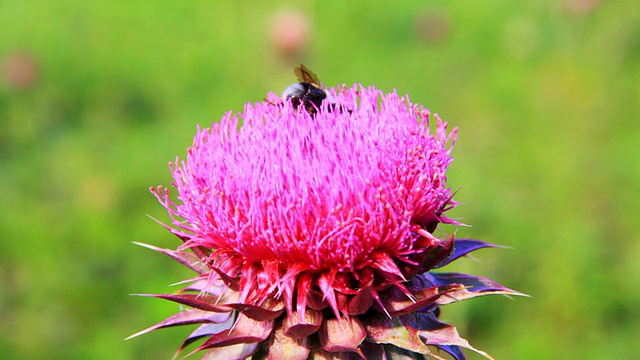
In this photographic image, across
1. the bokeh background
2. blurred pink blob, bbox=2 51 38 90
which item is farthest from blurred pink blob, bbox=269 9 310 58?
blurred pink blob, bbox=2 51 38 90

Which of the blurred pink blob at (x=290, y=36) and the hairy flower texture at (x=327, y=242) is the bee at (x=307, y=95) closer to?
the hairy flower texture at (x=327, y=242)

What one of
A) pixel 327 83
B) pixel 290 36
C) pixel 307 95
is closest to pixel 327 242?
pixel 307 95

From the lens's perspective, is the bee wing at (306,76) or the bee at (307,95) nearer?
the bee at (307,95)

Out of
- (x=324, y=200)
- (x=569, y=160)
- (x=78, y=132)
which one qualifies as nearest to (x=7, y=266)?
(x=78, y=132)

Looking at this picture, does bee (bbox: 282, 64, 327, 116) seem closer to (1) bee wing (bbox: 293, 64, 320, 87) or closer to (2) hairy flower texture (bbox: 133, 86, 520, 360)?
(1) bee wing (bbox: 293, 64, 320, 87)

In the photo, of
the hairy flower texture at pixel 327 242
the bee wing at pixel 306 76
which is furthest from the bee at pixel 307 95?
the hairy flower texture at pixel 327 242

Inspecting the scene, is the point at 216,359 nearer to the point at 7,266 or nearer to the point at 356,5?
the point at 7,266
